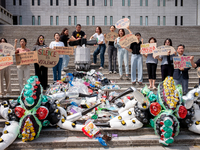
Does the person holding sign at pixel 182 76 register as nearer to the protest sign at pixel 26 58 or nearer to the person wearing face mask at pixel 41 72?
the person wearing face mask at pixel 41 72

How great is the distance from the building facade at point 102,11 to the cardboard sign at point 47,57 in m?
22.8

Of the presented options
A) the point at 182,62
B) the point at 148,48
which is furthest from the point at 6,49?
the point at 182,62

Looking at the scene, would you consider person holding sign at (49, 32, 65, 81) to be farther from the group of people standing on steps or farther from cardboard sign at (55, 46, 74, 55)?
cardboard sign at (55, 46, 74, 55)

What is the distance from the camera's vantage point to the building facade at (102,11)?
2635cm

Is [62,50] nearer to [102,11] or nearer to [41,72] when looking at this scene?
[41,72]

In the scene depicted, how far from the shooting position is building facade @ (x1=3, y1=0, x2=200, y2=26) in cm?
2635

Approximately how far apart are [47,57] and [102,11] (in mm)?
23708

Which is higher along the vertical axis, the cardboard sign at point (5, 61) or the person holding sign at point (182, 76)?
the cardboard sign at point (5, 61)

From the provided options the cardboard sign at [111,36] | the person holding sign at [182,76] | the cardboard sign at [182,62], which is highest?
the cardboard sign at [111,36]

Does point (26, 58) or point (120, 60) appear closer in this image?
point (26, 58)

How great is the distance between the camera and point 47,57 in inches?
200

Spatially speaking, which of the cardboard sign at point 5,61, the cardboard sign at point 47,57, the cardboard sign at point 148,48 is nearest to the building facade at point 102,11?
the cardboard sign at point 148,48

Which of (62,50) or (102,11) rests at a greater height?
(102,11)

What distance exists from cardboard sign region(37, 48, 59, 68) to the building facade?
2283 centimetres
